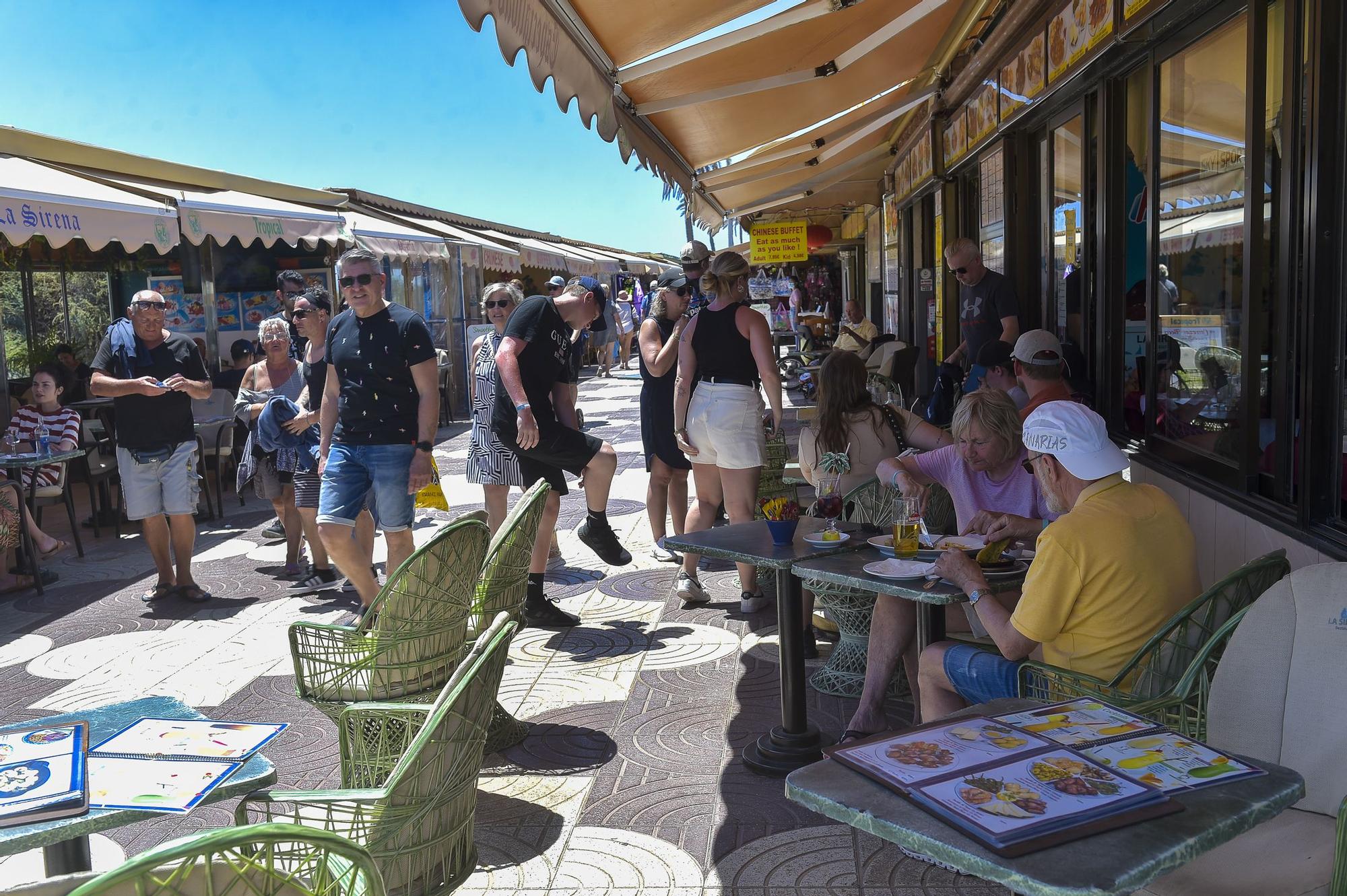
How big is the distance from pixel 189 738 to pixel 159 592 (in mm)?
4851

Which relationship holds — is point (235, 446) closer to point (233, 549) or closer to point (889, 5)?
point (233, 549)

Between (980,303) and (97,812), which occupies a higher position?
(980,303)

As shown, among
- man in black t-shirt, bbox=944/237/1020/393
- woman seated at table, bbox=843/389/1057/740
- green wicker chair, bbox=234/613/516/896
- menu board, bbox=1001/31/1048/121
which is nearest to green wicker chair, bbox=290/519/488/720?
green wicker chair, bbox=234/613/516/896

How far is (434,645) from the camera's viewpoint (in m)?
3.46

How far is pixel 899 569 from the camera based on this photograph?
132 inches

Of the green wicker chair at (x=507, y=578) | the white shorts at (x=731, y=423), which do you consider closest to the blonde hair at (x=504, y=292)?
the white shorts at (x=731, y=423)

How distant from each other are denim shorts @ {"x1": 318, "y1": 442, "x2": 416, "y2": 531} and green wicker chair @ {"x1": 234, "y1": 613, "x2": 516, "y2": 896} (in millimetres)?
2883

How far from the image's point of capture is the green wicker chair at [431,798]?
6.96 ft

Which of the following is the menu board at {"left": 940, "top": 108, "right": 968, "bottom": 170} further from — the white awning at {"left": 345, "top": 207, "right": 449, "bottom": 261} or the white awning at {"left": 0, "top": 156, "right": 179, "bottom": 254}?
the white awning at {"left": 0, "top": 156, "right": 179, "bottom": 254}

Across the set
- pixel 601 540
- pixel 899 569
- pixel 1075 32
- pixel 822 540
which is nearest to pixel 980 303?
pixel 1075 32

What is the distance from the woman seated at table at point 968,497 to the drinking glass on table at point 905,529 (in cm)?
29

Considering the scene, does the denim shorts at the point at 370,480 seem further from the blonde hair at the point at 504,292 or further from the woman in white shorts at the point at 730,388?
the blonde hair at the point at 504,292

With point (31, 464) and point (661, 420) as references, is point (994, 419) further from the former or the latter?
point (31, 464)

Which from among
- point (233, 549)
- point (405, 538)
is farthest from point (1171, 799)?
point (233, 549)
